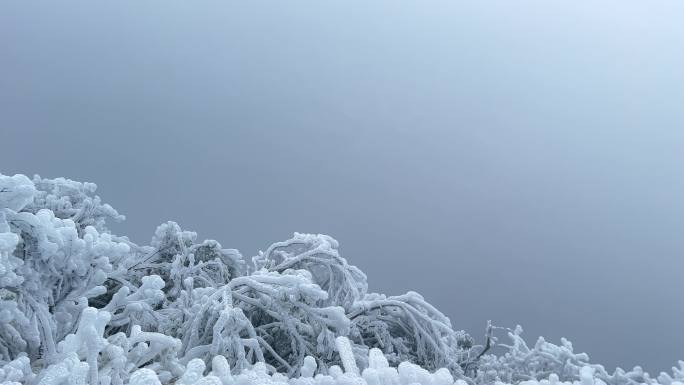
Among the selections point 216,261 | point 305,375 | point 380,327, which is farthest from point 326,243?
point 305,375

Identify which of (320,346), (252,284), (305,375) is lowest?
(305,375)

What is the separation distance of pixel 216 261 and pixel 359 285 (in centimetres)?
140

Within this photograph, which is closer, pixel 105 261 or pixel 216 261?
pixel 105 261

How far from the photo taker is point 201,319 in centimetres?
334

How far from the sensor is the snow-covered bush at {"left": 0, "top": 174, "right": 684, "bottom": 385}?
1.90 meters

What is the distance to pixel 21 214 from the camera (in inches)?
88.2

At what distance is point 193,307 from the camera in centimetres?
349

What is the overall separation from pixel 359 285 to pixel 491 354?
2328 millimetres

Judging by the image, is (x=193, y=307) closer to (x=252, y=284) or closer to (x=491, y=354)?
(x=252, y=284)

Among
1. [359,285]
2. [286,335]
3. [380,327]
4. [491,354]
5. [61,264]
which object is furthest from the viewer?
[491,354]

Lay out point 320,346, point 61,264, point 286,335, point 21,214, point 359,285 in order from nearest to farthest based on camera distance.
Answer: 1. point 21,214
2. point 61,264
3. point 320,346
4. point 286,335
5. point 359,285

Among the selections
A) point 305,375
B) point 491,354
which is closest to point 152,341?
point 305,375

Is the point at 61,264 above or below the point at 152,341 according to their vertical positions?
above

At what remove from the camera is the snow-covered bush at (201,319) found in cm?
190
